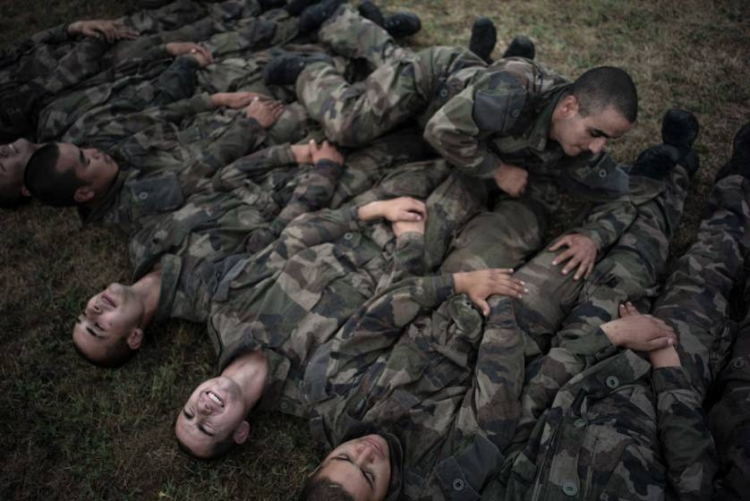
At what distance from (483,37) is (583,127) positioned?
6.70 feet

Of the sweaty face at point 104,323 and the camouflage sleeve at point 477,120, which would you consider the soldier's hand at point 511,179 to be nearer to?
Answer: the camouflage sleeve at point 477,120

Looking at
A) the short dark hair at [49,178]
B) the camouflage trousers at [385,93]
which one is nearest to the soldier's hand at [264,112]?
the camouflage trousers at [385,93]

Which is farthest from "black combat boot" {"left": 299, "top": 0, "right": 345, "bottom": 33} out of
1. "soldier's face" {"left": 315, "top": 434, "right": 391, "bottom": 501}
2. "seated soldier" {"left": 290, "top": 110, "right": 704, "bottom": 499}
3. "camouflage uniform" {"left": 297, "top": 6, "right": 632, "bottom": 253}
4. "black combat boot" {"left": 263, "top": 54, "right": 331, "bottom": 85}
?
"soldier's face" {"left": 315, "top": 434, "right": 391, "bottom": 501}

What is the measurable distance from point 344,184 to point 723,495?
2870 mm

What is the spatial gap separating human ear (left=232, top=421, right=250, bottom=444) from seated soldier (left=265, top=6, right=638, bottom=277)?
6.64ft

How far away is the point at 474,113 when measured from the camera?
3.27 metres

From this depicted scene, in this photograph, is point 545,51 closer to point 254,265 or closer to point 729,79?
point 729,79

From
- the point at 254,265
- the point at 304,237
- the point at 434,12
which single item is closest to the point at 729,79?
the point at 434,12

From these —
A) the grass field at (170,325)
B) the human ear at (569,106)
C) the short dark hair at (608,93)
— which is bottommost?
the grass field at (170,325)

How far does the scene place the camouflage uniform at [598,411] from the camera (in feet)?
8.14

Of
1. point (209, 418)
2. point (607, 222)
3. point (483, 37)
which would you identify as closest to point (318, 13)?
point (483, 37)

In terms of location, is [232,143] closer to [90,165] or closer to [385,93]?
[90,165]

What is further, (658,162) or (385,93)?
(385,93)

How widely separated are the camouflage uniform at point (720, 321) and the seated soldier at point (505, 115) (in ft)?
1.74
